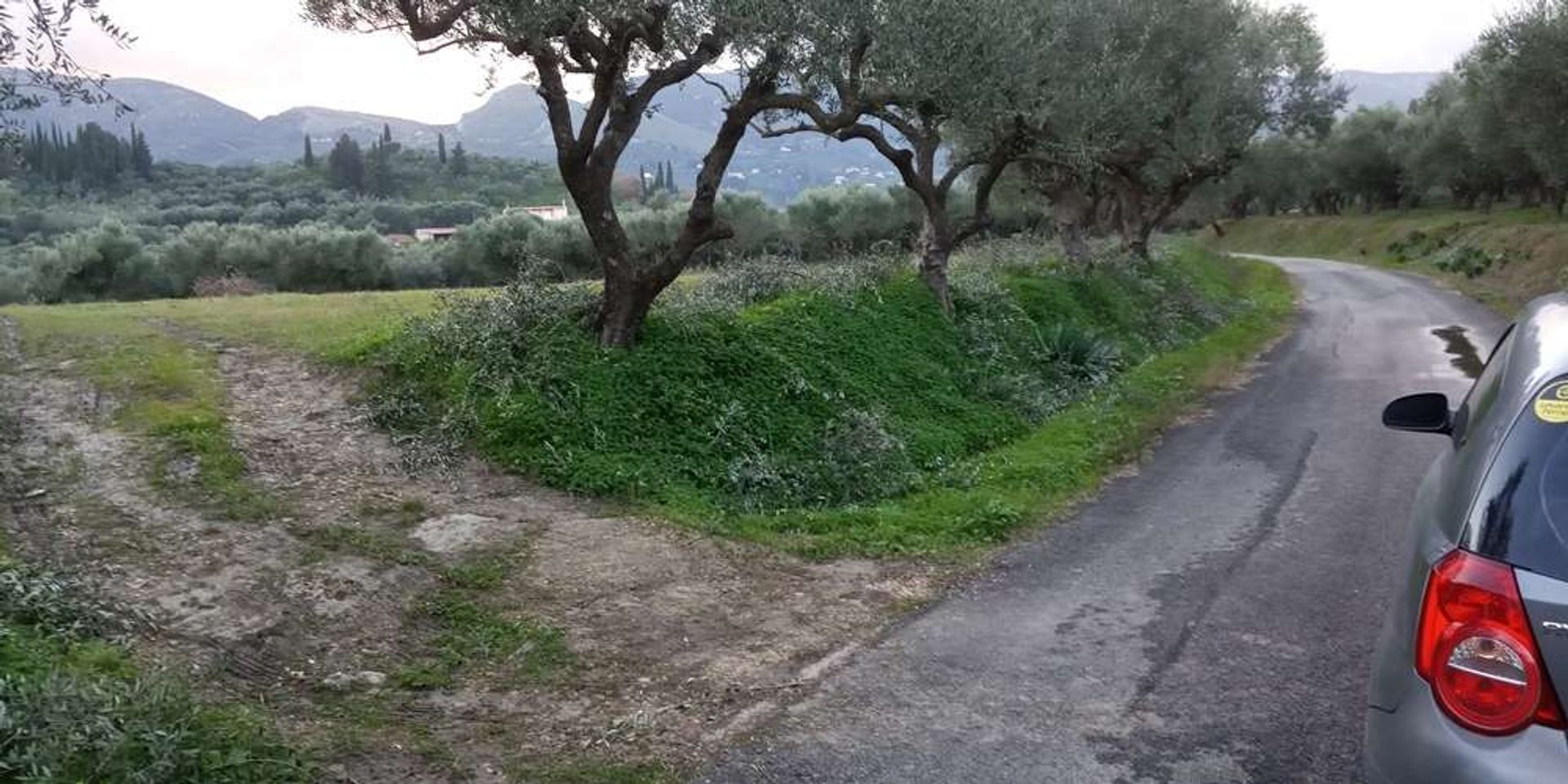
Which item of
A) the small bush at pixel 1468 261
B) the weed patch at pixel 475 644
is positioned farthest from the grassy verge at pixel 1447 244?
the weed patch at pixel 475 644

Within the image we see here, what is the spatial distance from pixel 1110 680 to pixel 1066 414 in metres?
7.31

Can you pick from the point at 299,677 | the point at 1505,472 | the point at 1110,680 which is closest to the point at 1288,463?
the point at 1110,680

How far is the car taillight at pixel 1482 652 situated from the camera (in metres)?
2.54

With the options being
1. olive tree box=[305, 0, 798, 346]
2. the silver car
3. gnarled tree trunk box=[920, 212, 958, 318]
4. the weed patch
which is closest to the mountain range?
gnarled tree trunk box=[920, 212, 958, 318]

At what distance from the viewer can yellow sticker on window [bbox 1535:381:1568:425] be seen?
2.71 metres

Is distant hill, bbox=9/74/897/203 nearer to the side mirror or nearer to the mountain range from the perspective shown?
the mountain range

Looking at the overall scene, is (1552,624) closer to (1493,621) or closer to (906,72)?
(1493,621)

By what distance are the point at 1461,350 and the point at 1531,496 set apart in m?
17.9

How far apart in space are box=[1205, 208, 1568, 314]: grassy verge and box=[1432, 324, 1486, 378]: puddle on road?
15.2 ft

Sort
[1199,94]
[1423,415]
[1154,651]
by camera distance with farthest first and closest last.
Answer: [1199,94]
[1154,651]
[1423,415]

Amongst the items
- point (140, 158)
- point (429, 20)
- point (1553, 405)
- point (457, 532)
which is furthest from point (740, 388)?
point (140, 158)

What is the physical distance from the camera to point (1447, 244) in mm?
41500

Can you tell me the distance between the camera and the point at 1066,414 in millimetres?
12273

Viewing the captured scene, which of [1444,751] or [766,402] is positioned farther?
[766,402]
